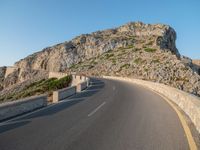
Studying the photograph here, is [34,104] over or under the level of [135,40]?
under

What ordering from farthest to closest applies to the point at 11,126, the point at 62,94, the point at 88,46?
the point at 88,46 < the point at 62,94 < the point at 11,126

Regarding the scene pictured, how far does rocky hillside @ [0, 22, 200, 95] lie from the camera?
80.5 meters

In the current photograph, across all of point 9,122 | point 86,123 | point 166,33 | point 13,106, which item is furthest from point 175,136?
point 166,33

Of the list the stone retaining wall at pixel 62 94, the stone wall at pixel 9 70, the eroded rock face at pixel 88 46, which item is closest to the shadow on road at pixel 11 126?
the stone retaining wall at pixel 62 94

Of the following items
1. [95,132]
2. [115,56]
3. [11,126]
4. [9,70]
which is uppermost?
[115,56]

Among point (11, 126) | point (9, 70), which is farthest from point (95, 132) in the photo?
point (9, 70)

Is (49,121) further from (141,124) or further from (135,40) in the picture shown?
(135,40)

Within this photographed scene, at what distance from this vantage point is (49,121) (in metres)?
11.0

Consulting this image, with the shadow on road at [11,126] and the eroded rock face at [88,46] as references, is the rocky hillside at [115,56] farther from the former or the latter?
the shadow on road at [11,126]

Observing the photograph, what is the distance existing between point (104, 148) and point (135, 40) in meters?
132

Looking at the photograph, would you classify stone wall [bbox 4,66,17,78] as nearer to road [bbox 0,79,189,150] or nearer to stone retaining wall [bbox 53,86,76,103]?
stone retaining wall [bbox 53,86,76,103]

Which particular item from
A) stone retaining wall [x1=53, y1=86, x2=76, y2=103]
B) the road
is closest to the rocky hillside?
stone retaining wall [x1=53, y1=86, x2=76, y2=103]

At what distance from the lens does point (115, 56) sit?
371ft

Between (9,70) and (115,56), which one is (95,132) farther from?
(9,70)
